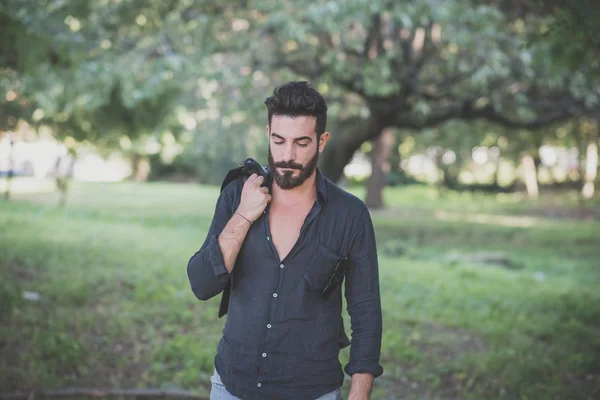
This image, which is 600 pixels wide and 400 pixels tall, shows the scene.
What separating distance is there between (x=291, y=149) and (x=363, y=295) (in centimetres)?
71

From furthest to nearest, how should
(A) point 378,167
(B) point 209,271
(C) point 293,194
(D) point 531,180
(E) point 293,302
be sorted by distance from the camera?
(D) point 531,180, (A) point 378,167, (C) point 293,194, (E) point 293,302, (B) point 209,271

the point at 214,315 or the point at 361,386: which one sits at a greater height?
the point at 361,386

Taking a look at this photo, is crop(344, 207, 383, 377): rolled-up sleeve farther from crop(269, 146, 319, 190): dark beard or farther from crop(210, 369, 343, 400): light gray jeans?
crop(269, 146, 319, 190): dark beard

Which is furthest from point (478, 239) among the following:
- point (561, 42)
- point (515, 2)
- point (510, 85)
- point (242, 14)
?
point (561, 42)

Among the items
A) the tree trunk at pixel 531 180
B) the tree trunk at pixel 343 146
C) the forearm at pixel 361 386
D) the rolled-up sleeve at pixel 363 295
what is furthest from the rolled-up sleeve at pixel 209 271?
the tree trunk at pixel 531 180

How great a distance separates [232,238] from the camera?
3059 mm

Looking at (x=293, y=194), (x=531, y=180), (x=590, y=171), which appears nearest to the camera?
(x=293, y=194)

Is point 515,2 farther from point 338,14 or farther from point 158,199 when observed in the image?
point 158,199

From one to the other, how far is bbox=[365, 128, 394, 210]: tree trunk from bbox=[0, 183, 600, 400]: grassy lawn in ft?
24.9

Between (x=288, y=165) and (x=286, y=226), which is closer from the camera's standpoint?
(x=288, y=165)

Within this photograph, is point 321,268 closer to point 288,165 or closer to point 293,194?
point 293,194

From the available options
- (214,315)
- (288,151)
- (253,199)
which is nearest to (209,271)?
(253,199)

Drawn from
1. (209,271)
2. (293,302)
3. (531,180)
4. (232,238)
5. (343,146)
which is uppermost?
(343,146)

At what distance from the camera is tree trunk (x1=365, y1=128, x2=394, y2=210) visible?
27.8 metres
